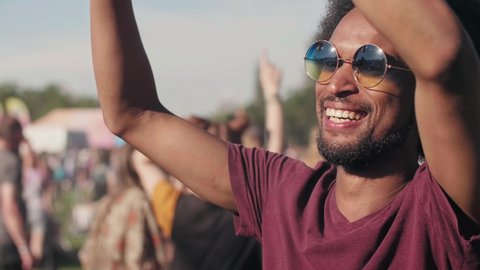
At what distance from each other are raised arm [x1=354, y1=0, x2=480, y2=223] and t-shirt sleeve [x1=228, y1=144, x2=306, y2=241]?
795mm

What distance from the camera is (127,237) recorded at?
6844 millimetres

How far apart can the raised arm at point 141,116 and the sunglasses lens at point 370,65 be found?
0.58 metres

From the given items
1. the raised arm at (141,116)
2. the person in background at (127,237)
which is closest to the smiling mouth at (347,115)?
the raised arm at (141,116)

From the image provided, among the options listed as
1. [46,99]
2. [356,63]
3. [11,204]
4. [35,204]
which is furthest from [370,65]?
[46,99]

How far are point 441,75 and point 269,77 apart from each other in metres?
4.11

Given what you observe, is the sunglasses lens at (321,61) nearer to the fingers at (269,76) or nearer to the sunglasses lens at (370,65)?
the sunglasses lens at (370,65)

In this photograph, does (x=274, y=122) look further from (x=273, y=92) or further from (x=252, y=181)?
(x=252, y=181)

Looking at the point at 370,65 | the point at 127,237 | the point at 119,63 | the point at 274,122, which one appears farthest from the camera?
the point at 127,237

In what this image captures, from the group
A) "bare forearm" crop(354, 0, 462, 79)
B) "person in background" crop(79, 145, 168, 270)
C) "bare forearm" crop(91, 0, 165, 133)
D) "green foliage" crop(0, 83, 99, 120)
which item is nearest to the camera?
"bare forearm" crop(354, 0, 462, 79)

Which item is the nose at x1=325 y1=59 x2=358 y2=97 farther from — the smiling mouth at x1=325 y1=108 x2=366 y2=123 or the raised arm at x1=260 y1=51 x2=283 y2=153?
the raised arm at x1=260 y1=51 x2=283 y2=153

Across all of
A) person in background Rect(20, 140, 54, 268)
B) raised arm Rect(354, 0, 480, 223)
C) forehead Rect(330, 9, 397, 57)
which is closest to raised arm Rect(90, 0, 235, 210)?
forehead Rect(330, 9, 397, 57)

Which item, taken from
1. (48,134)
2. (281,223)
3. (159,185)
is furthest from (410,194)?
(48,134)

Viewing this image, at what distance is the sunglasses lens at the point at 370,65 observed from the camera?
8.95 ft

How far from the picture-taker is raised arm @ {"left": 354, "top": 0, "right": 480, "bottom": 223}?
224cm
